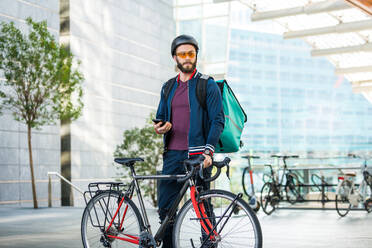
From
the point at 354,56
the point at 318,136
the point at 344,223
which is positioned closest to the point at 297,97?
the point at 318,136

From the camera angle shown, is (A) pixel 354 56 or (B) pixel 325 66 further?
(B) pixel 325 66

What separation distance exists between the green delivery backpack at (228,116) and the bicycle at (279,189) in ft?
19.1

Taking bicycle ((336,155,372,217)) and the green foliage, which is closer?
bicycle ((336,155,372,217))

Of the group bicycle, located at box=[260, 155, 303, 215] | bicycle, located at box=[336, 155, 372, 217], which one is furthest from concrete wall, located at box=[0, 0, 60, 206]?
bicycle, located at box=[336, 155, 372, 217]

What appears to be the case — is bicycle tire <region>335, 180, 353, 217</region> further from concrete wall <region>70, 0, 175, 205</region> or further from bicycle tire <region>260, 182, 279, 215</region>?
concrete wall <region>70, 0, 175, 205</region>

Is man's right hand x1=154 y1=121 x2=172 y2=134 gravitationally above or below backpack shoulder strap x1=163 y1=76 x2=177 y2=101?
below

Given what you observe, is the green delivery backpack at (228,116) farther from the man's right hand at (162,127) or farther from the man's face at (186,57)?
the man's right hand at (162,127)

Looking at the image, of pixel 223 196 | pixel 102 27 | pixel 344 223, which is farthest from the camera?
pixel 102 27

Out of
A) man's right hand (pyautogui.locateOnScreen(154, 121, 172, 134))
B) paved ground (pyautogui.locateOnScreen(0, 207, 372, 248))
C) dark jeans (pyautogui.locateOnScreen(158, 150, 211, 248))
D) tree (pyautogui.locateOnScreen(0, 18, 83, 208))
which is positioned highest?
tree (pyautogui.locateOnScreen(0, 18, 83, 208))

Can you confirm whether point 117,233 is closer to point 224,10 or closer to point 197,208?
point 197,208

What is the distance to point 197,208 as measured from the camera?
3162 mm

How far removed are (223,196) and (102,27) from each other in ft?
54.4

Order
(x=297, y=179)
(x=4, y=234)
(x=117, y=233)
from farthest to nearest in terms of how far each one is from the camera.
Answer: (x=297, y=179), (x=4, y=234), (x=117, y=233)

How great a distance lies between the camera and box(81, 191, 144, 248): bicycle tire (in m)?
3.57
